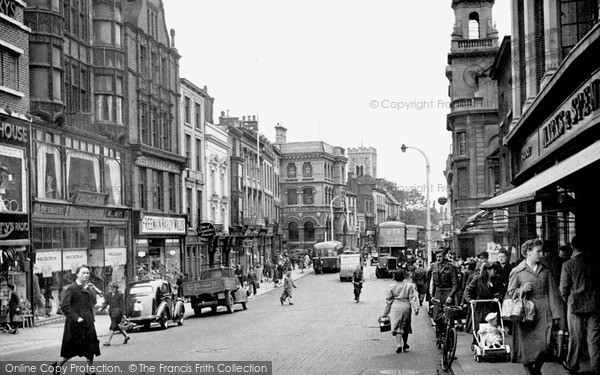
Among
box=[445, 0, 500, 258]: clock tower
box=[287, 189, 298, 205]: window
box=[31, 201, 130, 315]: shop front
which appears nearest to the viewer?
box=[31, 201, 130, 315]: shop front

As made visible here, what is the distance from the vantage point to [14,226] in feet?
83.5

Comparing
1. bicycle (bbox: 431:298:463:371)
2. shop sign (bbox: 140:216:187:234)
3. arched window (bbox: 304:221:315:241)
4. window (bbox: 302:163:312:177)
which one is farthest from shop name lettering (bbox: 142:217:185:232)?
window (bbox: 302:163:312:177)

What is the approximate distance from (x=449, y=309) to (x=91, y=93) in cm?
2457

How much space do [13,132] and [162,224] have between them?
15935 mm

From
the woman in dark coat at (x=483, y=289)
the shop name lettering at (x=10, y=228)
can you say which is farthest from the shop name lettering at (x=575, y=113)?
the shop name lettering at (x=10, y=228)

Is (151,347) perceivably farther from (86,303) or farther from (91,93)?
(91,93)

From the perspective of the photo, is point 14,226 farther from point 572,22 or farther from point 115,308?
point 572,22

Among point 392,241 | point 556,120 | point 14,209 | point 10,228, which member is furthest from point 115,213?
point 392,241

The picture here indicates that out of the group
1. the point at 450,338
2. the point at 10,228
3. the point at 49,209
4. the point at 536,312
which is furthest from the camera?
the point at 49,209

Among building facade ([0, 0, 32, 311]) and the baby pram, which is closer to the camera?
the baby pram

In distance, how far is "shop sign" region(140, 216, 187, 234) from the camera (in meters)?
38.8

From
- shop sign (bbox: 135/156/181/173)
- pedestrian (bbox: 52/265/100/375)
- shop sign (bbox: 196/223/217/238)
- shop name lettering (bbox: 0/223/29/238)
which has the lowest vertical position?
pedestrian (bbox: 52/265/100/375)

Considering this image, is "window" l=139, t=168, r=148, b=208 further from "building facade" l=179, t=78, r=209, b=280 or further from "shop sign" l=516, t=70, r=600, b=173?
"shop sign" l=516, t=70, r=600, b=173

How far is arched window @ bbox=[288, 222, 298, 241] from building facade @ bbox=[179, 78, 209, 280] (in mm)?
51221
